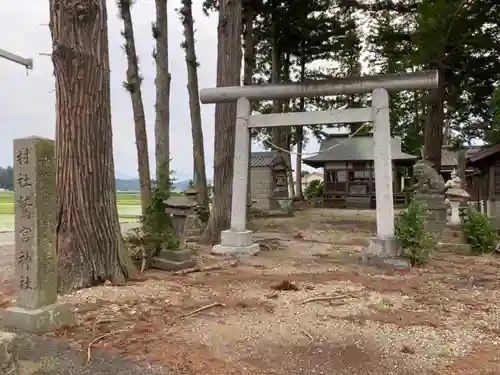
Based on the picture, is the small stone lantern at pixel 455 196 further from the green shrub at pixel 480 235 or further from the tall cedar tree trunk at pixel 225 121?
the tall cedar tree trunk at pixel 225 121

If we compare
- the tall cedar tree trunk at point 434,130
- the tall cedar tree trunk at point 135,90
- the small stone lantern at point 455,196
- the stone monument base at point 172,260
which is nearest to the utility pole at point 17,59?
the stone monument base at point 172,260

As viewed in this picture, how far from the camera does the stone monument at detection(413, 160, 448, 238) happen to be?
40.8 ft

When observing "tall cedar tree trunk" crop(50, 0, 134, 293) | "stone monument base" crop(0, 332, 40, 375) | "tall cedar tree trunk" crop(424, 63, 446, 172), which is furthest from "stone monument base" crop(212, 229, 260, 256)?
"tall cedar tree trunk" crop(424, 63, 446, 172)

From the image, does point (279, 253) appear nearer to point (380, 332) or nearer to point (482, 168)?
point (380, 332)

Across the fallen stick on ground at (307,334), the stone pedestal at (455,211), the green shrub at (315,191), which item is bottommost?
the fallen stick on ground at (307,334)

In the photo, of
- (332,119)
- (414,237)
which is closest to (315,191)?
(332,119)

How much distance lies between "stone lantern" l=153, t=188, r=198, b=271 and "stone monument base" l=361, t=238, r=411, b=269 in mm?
2888

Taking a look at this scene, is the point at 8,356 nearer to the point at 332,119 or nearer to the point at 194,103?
the point at 332,119

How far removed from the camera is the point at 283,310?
469 cm

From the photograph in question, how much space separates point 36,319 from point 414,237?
217 inches

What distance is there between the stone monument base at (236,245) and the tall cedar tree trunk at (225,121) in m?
1.37

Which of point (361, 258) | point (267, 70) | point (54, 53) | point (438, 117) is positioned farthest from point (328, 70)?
point (54, 53)

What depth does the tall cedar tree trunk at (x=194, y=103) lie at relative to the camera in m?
14.0

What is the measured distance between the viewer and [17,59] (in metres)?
6.96
